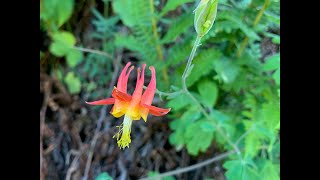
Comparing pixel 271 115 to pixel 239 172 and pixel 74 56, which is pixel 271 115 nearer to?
pixel 239 172

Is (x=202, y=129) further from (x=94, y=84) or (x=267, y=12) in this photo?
(x=94, y=84)

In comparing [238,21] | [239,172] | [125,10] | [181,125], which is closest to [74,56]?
[125,10]

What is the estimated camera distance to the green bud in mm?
818

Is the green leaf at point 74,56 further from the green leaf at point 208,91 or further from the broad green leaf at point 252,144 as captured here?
the broad green leaf at point 252,144

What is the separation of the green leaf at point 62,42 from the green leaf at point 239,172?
65 centimetres

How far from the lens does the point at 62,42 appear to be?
57.8 inches

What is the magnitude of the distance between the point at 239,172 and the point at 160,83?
14.7 inches

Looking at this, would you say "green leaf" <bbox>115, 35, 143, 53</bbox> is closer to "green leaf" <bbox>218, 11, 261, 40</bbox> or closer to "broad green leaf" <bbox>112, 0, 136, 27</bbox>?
"broad green leaf" <bbox>112, 0, 136, 27</bbox>

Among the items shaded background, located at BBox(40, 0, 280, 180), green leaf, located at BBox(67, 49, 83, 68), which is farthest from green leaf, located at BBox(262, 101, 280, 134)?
green leaf, located at BBox(67, 49, 83, 68)

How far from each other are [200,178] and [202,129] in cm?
20

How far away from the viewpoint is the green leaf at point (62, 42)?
146 cm

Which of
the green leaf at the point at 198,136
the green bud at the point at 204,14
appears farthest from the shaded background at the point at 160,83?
the green bud at the point at 204,14

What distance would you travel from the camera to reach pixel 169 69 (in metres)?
1.38
